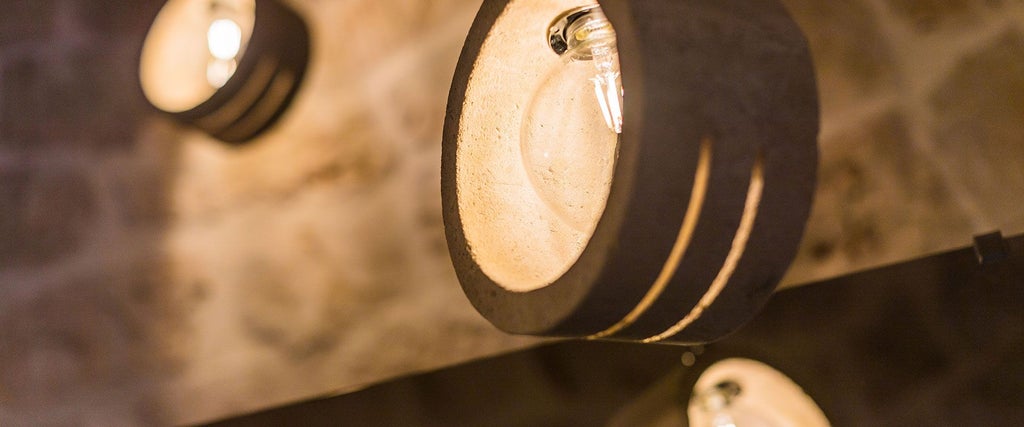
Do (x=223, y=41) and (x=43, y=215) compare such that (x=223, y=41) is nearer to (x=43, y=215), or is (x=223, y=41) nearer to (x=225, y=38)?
(x=225, y=38)

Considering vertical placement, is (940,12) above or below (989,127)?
above

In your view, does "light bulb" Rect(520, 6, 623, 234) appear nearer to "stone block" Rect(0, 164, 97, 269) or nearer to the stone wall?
the stone wall

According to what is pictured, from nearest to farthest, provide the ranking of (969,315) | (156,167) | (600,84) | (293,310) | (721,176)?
1. (721,176)
2. (600,84)
3. (969,315)
4. (293,310)
5. (156,167)

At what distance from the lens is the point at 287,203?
1352 millimetres

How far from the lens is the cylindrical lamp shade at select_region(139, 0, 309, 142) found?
132cm

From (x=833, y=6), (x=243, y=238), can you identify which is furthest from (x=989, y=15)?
(x=243, y=238)

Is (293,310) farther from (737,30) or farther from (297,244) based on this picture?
(737,30)

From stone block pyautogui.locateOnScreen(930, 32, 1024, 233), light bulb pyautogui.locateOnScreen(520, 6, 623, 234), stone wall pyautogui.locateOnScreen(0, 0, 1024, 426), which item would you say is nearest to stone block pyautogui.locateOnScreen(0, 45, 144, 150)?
stone wall pyautogui.locateOnScreen(0, 0, 1024, 426)

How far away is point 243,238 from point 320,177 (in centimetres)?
19

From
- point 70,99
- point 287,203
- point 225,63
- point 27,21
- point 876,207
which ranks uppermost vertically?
point 27,21

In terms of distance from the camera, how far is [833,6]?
3.00ft

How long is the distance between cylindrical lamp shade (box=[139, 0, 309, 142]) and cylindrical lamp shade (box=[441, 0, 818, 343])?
31.2 inches

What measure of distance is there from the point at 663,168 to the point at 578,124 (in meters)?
0.16

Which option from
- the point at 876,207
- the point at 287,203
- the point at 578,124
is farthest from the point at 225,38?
the point at 876,207
